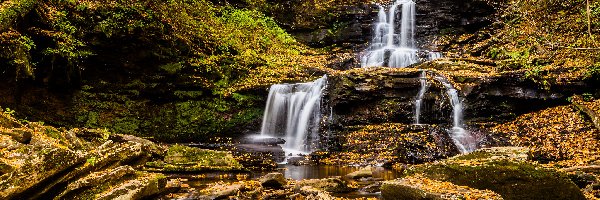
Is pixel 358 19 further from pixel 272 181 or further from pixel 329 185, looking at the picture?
pixel 272 181

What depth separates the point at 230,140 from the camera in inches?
517

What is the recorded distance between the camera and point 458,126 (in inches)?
474

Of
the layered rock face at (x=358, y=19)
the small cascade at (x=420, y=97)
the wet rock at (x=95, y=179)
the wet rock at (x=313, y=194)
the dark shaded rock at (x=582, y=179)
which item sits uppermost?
the layered rock face at (x=358, y=19)

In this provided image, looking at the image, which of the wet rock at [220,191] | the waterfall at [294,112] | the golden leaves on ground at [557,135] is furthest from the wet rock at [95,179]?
the golden leaves on ground at [557,135]

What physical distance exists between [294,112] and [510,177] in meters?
9.38

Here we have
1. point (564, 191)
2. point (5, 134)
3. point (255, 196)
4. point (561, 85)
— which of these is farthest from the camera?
point (561, 85)

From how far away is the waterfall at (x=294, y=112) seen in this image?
42.2 feet

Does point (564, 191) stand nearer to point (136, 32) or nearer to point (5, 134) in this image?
point (5, 134)

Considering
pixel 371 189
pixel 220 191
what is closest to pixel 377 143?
pixel 371 189

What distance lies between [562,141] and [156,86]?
1236 centimetres

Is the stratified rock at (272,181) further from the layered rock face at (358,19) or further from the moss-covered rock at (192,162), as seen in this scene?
the layered rock face at (358,19)

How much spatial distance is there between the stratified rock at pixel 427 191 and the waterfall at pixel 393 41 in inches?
514

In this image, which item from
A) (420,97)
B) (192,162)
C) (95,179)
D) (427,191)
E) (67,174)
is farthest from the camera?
(420,97)

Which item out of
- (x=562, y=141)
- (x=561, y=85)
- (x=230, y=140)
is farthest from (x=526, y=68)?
(x=230, y=140)
